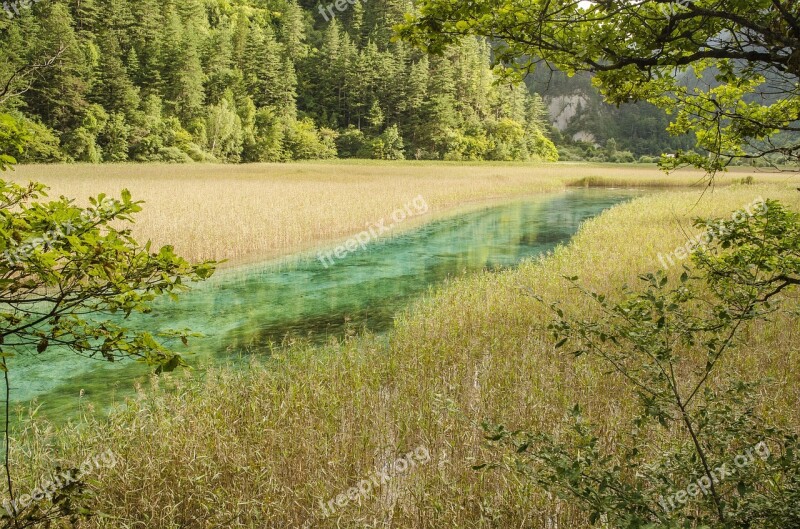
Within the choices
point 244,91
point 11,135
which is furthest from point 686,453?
point 244,91

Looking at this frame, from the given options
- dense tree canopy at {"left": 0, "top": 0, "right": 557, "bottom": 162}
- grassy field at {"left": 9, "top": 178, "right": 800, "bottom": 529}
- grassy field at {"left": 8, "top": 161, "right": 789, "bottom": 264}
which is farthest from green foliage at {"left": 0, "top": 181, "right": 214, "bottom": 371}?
dense tree canopy at {"left": 0, "top": 0, "right": 557, "bottom": 162}

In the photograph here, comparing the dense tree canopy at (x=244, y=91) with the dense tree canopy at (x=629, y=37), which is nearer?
the dense tree canopy at (x=629, y=37)

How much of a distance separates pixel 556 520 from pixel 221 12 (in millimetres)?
112490

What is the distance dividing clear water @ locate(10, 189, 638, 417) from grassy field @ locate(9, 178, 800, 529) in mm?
1229

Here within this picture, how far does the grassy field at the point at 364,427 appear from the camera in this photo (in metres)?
3.82

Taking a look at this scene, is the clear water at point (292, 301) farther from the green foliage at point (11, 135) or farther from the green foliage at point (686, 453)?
the green foliage at point (686, 453)

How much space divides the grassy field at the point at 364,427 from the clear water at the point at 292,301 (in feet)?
4.03

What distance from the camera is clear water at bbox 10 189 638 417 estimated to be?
7.30 meters

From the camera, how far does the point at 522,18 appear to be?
12.3 ft

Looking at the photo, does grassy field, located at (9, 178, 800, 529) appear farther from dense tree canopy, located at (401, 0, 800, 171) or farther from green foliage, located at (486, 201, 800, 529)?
dense tree canopy, located at (401, 0, 800, 171)

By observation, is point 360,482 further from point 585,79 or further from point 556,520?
point 585,79

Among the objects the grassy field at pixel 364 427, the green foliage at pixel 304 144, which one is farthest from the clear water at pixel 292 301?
the green foliage at pixel 304 144

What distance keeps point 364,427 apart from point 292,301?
688 cm

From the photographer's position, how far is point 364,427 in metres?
4.92
